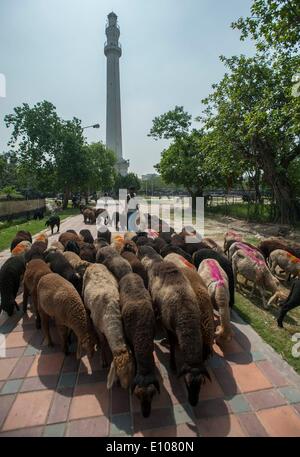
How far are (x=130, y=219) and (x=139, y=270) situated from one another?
335 inches

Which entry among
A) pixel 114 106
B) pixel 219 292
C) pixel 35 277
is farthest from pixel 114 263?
pixel 114 106

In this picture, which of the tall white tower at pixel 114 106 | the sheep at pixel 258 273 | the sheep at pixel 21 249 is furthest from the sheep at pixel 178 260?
the tall white tower at pixel 114 106

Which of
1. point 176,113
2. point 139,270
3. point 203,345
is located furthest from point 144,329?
point 176,113

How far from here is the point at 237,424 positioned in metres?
3.20

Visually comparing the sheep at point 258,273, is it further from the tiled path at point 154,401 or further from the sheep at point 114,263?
the sheep at point 114,263

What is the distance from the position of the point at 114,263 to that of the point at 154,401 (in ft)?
9.34

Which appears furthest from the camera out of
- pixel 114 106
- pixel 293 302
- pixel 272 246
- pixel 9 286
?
pixel 114 106

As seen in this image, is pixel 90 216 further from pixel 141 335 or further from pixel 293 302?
pixel 141 335

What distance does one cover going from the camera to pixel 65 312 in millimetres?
4211

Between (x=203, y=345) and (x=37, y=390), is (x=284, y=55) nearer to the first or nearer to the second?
(x=203, y=345)

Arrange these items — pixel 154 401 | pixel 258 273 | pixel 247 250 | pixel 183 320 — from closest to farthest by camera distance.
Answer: pixel 154 401 → pixel 183 320 → pixel 258 273 → pixel 247 250

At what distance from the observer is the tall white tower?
92.7 m

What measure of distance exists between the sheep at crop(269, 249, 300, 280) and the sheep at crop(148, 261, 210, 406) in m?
4.05
